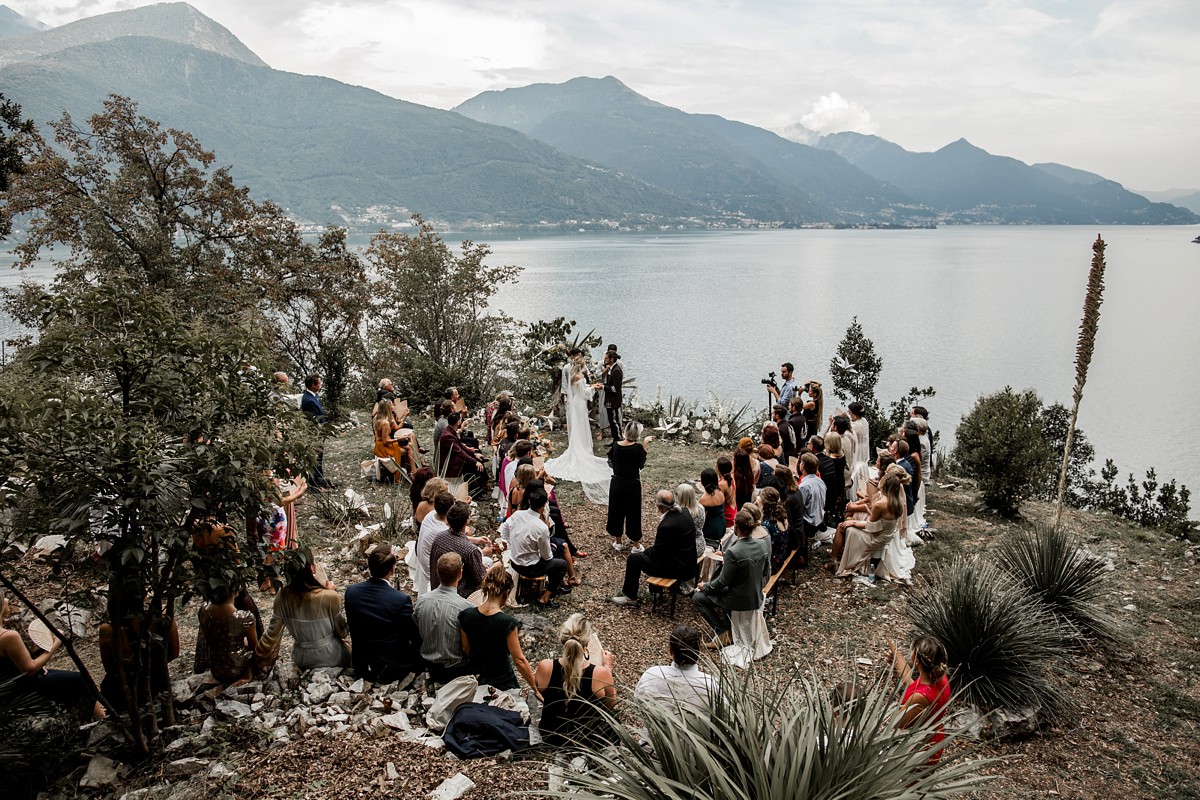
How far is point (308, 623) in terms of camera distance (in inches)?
208

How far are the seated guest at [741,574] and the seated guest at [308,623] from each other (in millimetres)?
3413

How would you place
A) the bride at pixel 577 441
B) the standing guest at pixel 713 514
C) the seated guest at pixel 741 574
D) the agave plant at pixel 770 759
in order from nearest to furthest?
the agave plant at pixel 770 759, the seated guest at pixel 741 574, the standing guest at pixel 713 514, the bride at pixel 577 441

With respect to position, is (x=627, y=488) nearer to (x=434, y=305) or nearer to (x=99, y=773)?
(x=99, y=773)

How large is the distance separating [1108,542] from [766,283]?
262ft

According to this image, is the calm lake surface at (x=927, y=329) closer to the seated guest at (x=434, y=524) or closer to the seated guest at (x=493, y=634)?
the seated guest at (x=434, y=524)

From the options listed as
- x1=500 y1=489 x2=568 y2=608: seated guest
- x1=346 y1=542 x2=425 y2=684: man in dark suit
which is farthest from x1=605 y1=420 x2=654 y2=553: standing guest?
x1=346 y1=542 x2=425 y2=684: man in dark suit

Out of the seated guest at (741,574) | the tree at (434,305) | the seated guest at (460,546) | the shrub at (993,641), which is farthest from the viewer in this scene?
the tree at (434,305)

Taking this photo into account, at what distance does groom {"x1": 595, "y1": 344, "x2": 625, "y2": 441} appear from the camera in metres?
13.0

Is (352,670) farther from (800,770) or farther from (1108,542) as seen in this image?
(1108,542)

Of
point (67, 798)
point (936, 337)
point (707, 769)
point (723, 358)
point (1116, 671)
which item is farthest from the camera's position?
point (936, 337)

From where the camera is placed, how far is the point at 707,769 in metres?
3.15

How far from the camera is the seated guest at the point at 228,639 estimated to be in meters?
5.00

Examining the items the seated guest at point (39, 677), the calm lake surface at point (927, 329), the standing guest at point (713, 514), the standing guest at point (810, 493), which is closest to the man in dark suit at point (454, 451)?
the standing guest at point (713, 514)

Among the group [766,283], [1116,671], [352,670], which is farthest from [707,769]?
[766,283]
